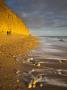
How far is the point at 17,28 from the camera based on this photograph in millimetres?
57062

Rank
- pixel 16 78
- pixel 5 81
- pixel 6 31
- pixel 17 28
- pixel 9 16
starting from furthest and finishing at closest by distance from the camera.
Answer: pixel 17 28 → pixel 9 16 → pixel 6 31 → pixel 16 78 → pixel 5 81

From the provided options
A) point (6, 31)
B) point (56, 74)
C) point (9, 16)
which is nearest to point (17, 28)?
point (9, 16)

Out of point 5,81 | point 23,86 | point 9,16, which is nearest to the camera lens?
point 23,86

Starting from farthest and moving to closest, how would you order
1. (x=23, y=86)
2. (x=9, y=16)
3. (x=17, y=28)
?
(x=17, y=28), (x=9, y=16), (x=23, y=86)

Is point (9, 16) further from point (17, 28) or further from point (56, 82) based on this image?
point (56, 82)

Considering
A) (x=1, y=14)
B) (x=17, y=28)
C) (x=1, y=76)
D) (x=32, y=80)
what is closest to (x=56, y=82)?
(x=32, y=80)

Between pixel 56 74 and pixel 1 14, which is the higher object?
pixel 1 14

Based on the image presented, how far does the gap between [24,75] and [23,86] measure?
1.03 meters

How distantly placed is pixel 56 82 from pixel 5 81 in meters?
1.11

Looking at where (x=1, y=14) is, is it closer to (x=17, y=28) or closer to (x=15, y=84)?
(x=17, y=28)

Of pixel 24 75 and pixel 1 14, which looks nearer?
pixel 24 75

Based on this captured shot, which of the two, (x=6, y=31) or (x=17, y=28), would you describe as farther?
(x=17, y=28)

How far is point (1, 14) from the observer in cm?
4728

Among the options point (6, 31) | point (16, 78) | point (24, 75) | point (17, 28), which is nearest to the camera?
point (16, 78)
